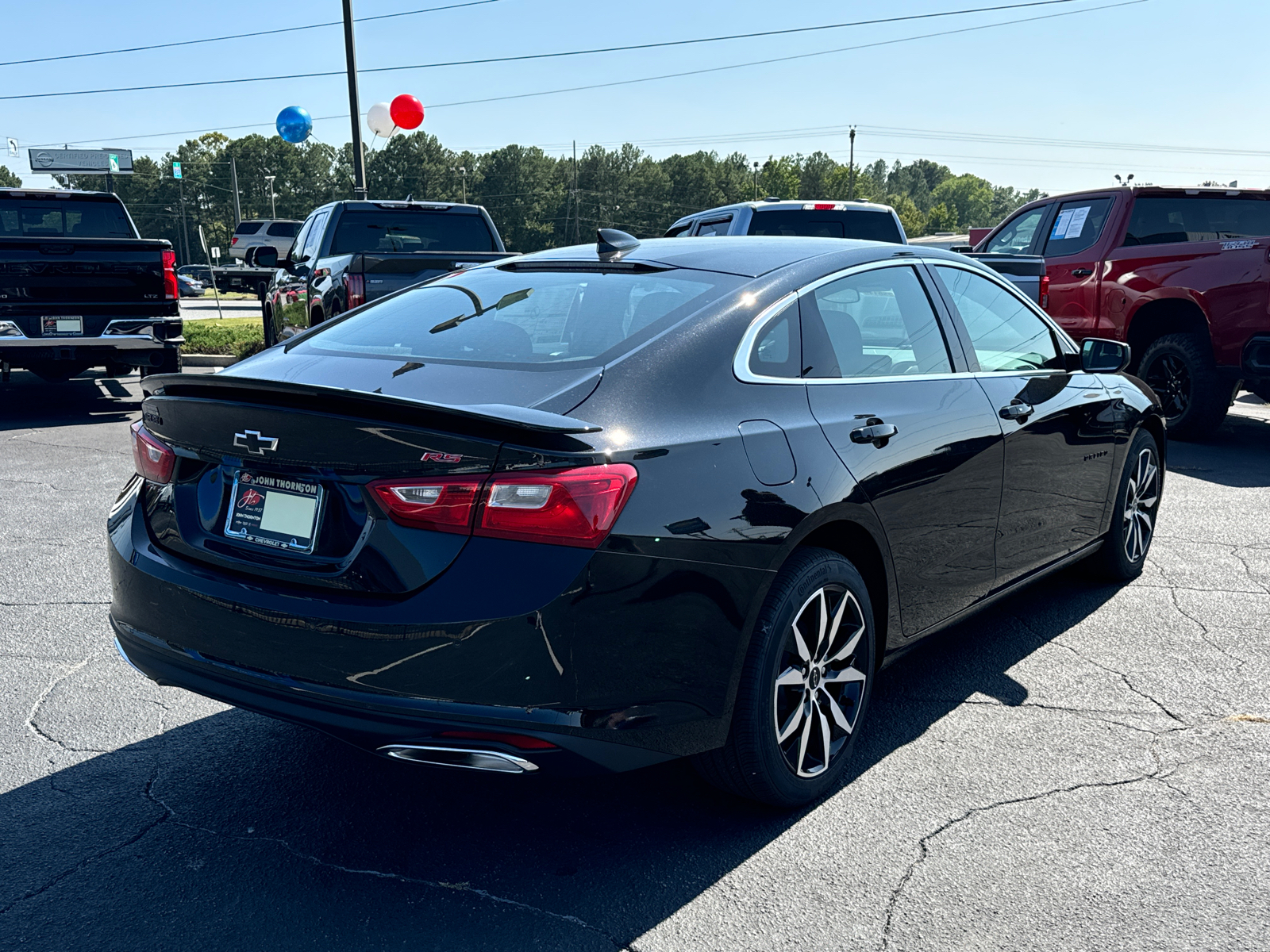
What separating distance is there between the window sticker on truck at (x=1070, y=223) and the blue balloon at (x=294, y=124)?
16060 millimetres

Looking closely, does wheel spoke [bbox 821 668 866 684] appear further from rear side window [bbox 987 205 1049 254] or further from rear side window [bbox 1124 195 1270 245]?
rear side window [bbox 987 205 1049 254]

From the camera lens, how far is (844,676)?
10.6 feet

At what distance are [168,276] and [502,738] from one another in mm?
9434

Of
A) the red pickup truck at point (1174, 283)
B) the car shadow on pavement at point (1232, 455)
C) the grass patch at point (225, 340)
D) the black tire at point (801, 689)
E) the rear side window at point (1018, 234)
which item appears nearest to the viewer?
the black tire at point (801, 689)

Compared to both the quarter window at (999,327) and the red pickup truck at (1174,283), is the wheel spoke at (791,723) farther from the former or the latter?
the red pickup truck at (1174,283)

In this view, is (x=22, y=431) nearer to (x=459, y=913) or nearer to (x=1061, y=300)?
(x=459, y=913)

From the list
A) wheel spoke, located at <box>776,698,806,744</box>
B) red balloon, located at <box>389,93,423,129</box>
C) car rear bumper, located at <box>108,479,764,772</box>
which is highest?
red balloon, located at <box>389,93,423,129</box>

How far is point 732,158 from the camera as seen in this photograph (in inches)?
5541

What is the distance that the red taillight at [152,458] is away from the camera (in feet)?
9.68

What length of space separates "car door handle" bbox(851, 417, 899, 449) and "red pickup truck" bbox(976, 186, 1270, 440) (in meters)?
7.04

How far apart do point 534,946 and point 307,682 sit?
0.81 m

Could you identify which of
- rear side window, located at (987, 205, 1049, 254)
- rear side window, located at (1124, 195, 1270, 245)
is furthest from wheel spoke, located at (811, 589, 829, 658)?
rear side window, located at (987, 205, 1049, 254)

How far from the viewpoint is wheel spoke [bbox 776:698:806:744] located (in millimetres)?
2982

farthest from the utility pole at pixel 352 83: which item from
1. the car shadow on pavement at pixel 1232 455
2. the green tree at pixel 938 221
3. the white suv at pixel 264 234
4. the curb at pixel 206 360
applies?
the green tree at pixel 938 221
